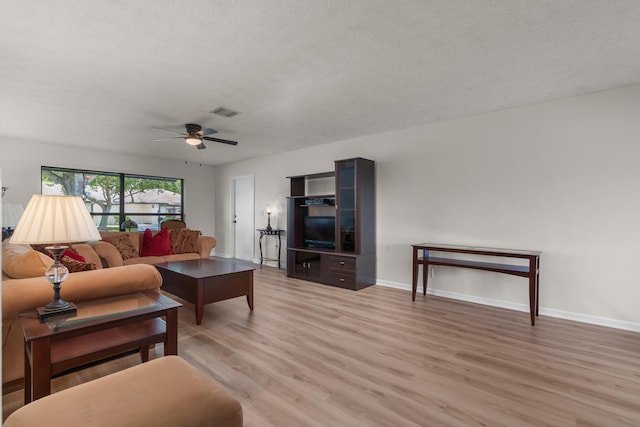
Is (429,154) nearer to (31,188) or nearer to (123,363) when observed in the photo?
(123,363)

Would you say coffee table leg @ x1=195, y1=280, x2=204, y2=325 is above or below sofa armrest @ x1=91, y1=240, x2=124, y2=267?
below

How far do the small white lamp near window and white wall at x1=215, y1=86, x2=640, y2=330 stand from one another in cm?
384

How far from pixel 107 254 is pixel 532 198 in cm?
533

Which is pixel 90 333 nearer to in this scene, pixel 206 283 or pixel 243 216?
pixel 206 283

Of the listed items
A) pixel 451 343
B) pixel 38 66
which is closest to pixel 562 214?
pixel 451 343

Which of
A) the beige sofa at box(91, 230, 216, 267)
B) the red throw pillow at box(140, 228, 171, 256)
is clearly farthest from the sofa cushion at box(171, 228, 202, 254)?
the red throw pillow at box(140, 228, 171, 256)

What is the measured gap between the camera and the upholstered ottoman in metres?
1.16

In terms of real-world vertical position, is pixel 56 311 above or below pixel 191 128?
below

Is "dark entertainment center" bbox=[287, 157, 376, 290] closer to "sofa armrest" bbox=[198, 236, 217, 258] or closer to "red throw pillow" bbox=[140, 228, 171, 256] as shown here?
"sofa armrest" bbox=[198, 236, 217, 258]

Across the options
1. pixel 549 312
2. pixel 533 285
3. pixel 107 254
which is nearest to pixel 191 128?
pixel 107 254

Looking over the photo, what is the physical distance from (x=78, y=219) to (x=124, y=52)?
1485 mm

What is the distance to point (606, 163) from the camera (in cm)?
328

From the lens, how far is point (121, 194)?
6.62m

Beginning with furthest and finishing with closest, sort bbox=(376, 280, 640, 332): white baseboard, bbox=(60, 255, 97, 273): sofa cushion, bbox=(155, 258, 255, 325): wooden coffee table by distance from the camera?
bbox=(155, 258, 255, 325): wooden coffee table
bbox=(376, 280, 640, 332): white baseboard
bbox=(60, 255, 97, 273): sofa cushion
